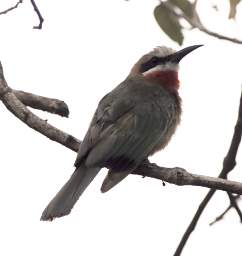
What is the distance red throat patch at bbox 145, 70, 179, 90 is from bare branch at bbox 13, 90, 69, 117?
4.01 feet

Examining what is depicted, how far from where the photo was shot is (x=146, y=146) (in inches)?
135

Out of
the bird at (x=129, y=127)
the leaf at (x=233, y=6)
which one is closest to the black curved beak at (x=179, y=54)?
the bird at (x=129, y=127)

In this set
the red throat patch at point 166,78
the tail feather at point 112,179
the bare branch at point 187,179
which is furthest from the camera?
the red throat patch at point 166,78

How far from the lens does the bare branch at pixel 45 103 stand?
3.10 metres

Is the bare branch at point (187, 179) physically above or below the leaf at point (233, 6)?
below

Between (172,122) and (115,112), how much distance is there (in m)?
0.44

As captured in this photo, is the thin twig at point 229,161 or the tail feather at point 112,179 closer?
the thin twig at point 229,161

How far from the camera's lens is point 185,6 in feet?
7.32

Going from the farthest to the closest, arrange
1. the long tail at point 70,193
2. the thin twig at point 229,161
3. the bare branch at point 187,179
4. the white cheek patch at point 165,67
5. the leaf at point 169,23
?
the white cheek patch at point 165,67 < the long tail at point 70,193 < the thin twig at point 229,161 < the bare branch at point 187,179 < the leaf at point 169,23

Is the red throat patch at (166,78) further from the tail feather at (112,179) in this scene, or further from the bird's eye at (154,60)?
the tail feather at (112,179)

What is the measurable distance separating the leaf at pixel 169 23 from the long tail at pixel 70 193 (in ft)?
4.02

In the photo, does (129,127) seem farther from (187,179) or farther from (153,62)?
(153,62)

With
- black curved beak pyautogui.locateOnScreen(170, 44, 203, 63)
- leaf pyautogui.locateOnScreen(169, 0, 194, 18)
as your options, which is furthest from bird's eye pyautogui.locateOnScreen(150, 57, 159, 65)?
leaf pyautogui.locateOnScreen(169, 0, 194, 18)

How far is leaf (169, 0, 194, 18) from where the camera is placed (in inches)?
87.3
